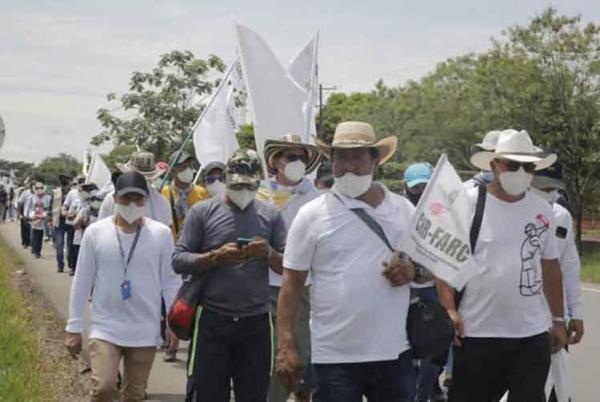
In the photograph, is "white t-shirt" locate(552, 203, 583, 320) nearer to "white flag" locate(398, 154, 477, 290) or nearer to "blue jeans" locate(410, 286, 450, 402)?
"blue jeans" locate(410, 286, 450, 402)

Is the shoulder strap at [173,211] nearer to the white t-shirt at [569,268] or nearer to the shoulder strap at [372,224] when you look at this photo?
the white t-shirt at [569,268]

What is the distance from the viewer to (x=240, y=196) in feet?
18.9

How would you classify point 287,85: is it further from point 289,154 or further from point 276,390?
point 276,390

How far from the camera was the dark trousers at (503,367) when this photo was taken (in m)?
5.40

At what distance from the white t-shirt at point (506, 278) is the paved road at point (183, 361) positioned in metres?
3.16

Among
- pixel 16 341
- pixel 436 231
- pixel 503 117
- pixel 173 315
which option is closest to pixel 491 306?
pixel 436 231

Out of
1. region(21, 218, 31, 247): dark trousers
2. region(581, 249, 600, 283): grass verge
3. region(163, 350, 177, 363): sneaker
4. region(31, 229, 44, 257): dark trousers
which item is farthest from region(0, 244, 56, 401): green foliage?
region(21, 218, 31, 247): dark trousers

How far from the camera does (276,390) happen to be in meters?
6.57

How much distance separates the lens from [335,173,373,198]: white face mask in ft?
15.5

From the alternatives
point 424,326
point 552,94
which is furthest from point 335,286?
point 552,94

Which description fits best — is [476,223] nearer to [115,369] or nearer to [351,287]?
[351,287]

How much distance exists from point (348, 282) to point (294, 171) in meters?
2.30

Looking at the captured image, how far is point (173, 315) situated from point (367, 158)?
153cm

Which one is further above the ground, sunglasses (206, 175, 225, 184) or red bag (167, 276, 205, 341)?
sunglasses (206, 175, 225, 184)
